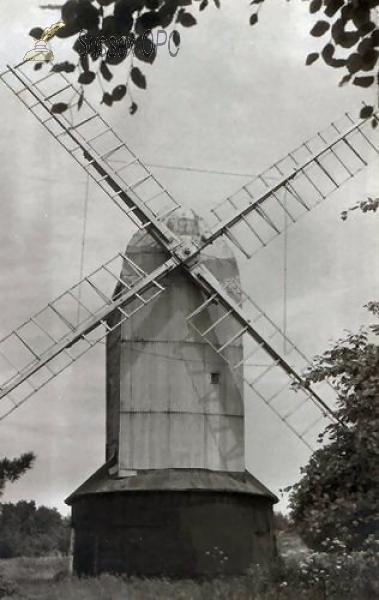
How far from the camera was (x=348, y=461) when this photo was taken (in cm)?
1622

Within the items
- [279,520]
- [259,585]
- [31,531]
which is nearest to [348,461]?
[259,585]

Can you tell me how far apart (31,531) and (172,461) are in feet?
72.2

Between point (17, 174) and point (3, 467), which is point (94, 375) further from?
point (3, 467)

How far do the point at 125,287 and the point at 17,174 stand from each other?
2883 mm

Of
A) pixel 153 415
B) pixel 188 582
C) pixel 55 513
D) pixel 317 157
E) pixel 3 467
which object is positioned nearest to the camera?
pixel 3 467

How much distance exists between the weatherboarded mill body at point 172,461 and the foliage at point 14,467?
4331 millimetres

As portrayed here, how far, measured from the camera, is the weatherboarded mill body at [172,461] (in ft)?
64.4

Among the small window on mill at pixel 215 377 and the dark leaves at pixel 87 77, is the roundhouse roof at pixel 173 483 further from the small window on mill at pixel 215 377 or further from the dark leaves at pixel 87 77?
the dark leaves at pixel 87 77

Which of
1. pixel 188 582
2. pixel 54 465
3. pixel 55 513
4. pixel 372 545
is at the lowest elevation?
pixel 372 545

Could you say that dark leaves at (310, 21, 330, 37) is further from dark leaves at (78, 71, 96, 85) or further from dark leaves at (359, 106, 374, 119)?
dark leaves at (78, 71, 96, 85)

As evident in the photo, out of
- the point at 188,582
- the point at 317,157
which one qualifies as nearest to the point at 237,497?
the point at 188,582

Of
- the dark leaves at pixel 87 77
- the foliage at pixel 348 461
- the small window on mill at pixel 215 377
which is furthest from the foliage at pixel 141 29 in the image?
the small window on mill at pixel 215 377

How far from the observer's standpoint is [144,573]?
767 inches

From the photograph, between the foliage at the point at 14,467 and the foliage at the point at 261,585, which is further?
the foliage at the point at 261,585
